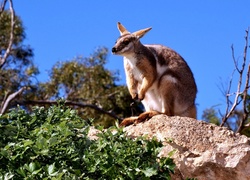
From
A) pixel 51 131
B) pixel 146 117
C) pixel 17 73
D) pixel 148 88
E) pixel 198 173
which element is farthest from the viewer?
pixel 17 73

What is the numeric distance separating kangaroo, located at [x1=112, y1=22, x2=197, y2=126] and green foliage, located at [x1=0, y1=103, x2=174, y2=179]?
3084mm

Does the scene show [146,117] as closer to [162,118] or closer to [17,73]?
[162,118]

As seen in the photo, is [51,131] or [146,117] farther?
[146,117]

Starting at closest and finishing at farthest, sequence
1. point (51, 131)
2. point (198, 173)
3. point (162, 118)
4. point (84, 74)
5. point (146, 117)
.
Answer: point (51, 131) → point (198, 173) → point (162, 118) → point (146, 117) → point (84, 74)

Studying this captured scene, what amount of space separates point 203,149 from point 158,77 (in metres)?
2.59

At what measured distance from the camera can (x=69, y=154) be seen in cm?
496

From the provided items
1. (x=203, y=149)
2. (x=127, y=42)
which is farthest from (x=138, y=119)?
(x=127, y=42)

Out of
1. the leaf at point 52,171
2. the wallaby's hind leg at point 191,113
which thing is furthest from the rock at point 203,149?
the wallaby's hind leg at point 191,113

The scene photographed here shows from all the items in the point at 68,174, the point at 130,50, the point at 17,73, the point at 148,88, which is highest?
the point at 17,73

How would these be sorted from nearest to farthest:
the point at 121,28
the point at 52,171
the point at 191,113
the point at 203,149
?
the point at 52,171
the point at 203,149
the point at 191,113
the point at 121,28

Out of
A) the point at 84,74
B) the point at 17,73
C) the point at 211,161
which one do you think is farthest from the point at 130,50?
the point at 84,74

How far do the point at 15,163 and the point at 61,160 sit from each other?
1.07 ft

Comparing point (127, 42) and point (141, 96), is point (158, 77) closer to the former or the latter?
point (141, 96)

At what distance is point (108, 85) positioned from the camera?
3083 cm
